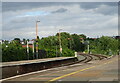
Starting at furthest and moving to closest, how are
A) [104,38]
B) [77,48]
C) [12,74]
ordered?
[77,48] < [104,38] < [12,74]

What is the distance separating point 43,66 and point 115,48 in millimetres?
133575

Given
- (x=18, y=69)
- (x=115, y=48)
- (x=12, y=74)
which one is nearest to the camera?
(x=12, y=74)

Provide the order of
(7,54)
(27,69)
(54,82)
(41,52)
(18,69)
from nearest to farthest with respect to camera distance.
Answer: (54,82) → (18,69) → (27,69) → (7,54) → (41,52)

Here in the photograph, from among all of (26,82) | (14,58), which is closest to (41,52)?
(14,58)

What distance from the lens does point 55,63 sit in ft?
123

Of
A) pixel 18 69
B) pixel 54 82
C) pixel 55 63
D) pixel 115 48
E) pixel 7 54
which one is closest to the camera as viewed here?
pixel 54 82

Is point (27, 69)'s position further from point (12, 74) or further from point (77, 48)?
point (77, 48)

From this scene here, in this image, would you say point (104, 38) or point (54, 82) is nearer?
point (54, 82)

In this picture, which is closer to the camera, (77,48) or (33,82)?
(33,82)

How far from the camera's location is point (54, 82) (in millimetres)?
17047

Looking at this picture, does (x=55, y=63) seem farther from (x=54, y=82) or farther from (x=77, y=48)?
(x=77, y=48)

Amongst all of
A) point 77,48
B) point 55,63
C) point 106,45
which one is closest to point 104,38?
point 106,45

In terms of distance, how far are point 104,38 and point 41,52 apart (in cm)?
10702

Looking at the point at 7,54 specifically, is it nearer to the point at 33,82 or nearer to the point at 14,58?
the point at 14,58
